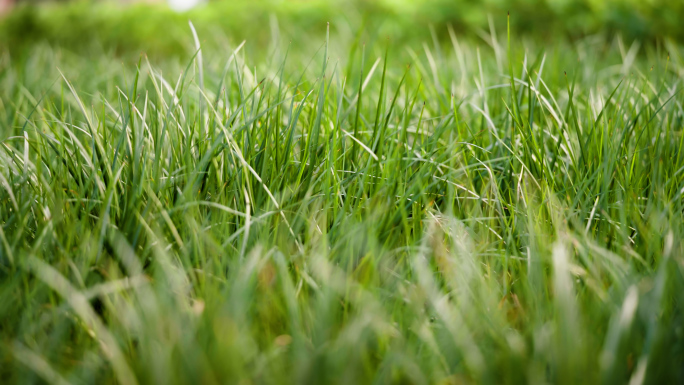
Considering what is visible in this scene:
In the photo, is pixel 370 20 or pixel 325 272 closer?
pixel 325 272

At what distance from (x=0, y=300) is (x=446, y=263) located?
0.95 meters

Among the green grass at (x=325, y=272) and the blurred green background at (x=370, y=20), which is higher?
the blurred green background at (x=370, y=20)

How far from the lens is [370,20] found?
440 cm

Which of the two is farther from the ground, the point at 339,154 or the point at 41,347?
the point at 339,154

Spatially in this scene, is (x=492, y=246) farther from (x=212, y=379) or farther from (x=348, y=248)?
(x=212, y=379)

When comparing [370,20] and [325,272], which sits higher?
[370,20]

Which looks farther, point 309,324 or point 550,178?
point 550,178

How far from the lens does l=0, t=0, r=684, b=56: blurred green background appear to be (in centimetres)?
405

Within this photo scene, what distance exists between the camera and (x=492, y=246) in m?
1.32

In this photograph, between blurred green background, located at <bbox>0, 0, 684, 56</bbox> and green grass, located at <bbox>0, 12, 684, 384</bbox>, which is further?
blurred green background, located at <bbox>0, 0, 684, 56</bbox>

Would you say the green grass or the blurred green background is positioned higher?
the blurred green background

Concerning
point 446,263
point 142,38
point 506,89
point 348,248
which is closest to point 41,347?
point 348,248

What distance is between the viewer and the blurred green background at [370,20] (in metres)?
4.05

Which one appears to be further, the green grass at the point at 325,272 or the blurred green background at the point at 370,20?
the blurred green background at the point at 370,20
